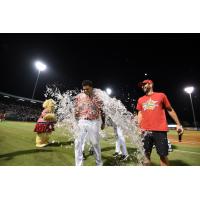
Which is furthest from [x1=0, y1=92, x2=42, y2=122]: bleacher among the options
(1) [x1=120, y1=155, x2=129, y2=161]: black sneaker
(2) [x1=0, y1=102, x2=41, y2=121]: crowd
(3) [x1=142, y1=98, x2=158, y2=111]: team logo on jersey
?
(3) [x1=142, y1=98, x2=158, y2=111]: team logo on jersey

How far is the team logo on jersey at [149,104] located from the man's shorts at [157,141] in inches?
14.4

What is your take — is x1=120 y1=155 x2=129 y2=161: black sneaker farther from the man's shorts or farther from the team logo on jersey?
the team logo on jersey

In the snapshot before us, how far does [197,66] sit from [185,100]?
510cm

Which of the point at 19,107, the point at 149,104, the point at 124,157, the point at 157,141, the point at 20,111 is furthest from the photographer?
the point at 19,107

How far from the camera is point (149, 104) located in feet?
11.2

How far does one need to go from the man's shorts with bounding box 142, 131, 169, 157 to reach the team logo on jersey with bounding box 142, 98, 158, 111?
14.4 inches

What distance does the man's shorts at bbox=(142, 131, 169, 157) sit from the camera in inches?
123

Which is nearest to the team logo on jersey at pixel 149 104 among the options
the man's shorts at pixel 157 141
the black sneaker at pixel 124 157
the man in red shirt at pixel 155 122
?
the man in red shirt at pixel 155 122

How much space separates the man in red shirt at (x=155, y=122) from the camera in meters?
3.18

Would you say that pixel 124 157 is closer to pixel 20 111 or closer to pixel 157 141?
pixel 157 141

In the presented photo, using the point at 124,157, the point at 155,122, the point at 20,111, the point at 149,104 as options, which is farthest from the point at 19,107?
the point at 155,122

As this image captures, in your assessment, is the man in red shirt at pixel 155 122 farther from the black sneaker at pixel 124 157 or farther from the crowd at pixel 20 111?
the crowd at pixel 20 111

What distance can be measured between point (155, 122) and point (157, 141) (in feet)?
0.89
